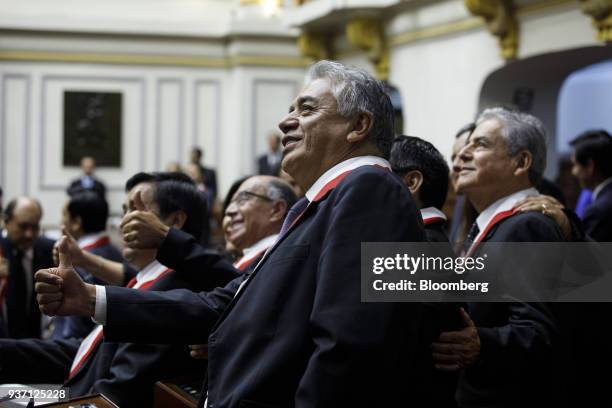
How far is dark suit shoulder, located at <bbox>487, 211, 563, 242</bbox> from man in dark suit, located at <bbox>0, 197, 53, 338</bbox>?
9.36 ft

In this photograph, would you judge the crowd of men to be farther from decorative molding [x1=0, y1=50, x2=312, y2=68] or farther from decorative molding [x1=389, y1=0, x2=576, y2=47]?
decorative molding [x1=0, y1=50, x2=312, y2=68]

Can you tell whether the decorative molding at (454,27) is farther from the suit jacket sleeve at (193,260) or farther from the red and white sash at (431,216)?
the suit jacket sleeve at (193,260)

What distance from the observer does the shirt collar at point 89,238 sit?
15.1 ft

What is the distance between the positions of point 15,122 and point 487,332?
39.8ft

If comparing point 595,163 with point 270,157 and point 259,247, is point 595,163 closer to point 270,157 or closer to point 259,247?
point 259,247

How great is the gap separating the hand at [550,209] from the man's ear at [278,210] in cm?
113

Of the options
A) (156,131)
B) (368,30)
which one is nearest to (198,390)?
(368,30)

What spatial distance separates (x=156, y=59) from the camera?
538 inches

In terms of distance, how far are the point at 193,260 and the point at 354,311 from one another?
3.99 feet

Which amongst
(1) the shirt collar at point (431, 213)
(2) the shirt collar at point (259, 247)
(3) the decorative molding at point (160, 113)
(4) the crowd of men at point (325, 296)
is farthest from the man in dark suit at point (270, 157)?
(1) the shirt collar at point (431, 213)

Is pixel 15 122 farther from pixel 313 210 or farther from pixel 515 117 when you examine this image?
pixel 313 210

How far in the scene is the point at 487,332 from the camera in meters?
2.46

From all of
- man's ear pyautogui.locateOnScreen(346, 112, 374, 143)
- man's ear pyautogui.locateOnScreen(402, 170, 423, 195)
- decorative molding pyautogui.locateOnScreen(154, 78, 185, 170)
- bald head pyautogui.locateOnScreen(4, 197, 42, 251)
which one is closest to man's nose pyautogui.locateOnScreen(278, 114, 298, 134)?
man's ear pyautogui.locateOnScreen(346, 112, 374, 143)

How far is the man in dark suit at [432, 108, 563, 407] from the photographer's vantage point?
8.02ft
